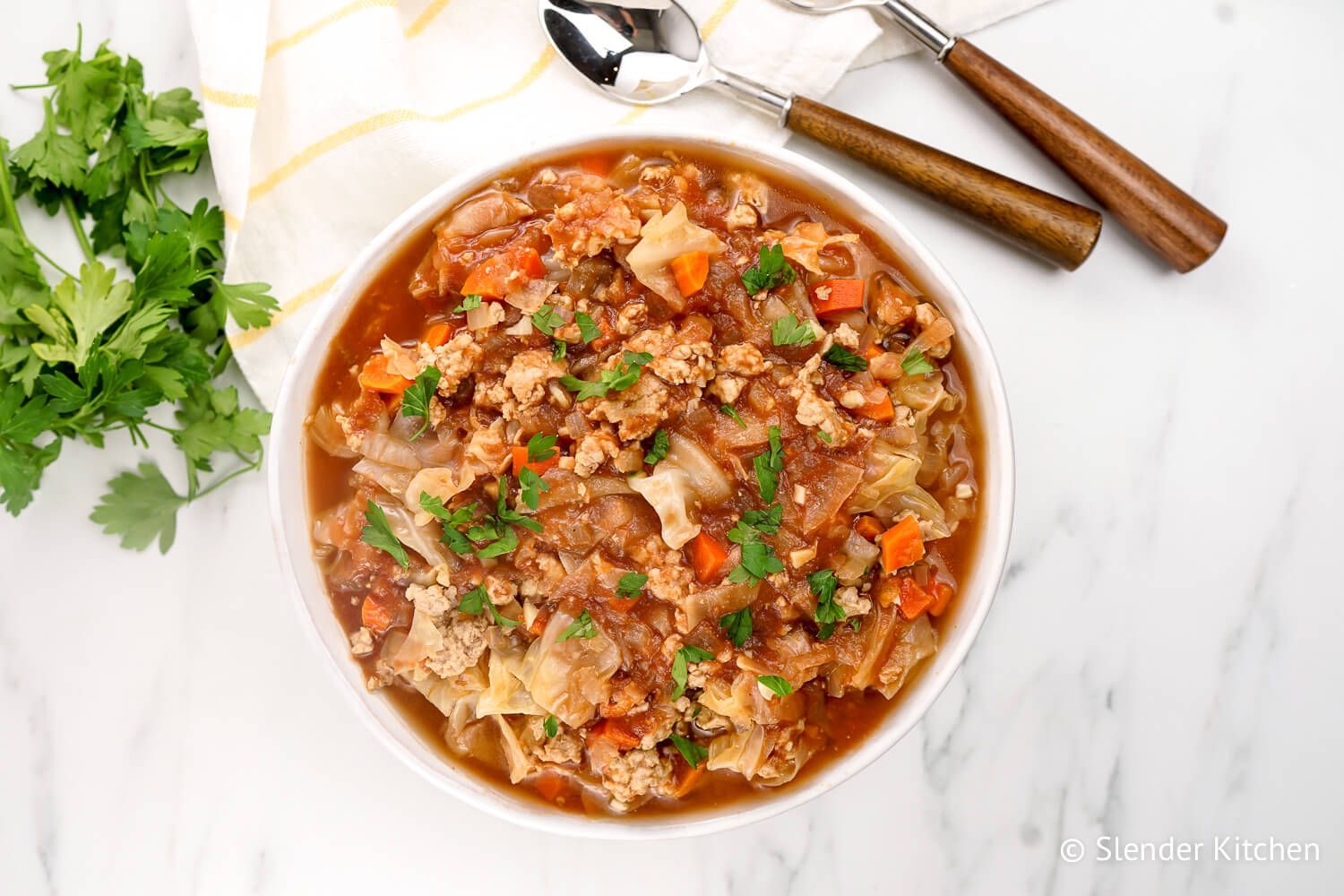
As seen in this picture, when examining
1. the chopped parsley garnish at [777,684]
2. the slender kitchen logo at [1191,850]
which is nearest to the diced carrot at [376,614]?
the chopped parsley garnish at [777,684]

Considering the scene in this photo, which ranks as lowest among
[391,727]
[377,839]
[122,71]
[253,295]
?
[377,839]

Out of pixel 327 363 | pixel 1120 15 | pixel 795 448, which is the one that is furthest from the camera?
pixel 1120 15

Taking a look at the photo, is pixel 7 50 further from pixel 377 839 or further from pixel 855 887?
pixel 855 887

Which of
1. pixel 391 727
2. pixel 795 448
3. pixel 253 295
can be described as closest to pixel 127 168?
pixel 253 295

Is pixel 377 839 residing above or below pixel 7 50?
below

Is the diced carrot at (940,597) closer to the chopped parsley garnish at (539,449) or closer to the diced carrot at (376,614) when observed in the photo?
the chopped parsley garnish at (539,449)

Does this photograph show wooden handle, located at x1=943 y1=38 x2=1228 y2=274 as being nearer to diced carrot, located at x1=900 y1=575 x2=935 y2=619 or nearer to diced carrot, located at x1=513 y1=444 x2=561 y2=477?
diced carrot, located at x1=900 y1=575 x2=935 y2=619

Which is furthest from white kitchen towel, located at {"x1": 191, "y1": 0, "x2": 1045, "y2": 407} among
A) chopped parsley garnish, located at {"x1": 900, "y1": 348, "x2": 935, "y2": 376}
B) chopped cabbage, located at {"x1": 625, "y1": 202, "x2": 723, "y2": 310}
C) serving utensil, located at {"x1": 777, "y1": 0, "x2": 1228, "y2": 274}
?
chopped parsley garnish, located at {"x1": 900, "y1": 348, "x2": 935, "y2": 376}
